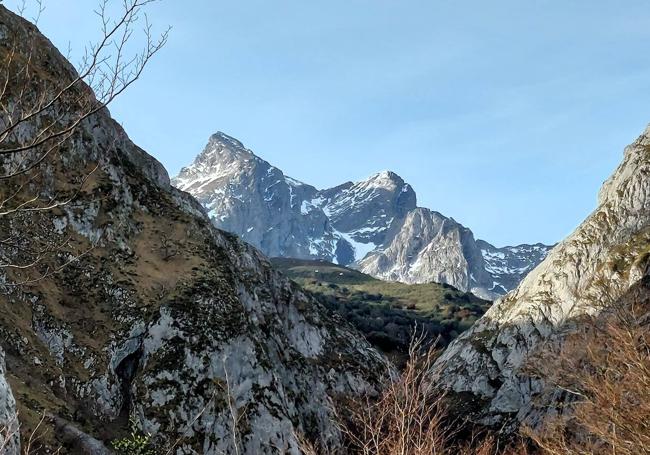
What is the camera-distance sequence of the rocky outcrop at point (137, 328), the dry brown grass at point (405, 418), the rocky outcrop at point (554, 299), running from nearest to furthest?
1. the dry brown grass at point (405, 418)
2. the rocky outcrop at point (137, 328)
3. the rocky outcrop at point (554, 299)

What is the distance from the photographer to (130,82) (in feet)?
24.8

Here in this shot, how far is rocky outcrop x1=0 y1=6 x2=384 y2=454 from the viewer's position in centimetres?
3653

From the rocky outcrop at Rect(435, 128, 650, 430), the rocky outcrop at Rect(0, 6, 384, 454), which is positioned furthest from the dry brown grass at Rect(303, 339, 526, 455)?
the rocky outcrop at Rect(435, 128, 650, 430)

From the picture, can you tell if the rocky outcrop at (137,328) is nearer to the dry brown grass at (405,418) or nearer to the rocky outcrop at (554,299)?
the rocky outcrop at (554,299)

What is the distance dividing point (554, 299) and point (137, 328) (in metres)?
49.8

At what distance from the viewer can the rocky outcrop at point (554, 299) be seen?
2409 inches

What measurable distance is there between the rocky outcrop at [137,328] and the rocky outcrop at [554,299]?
15.8 meters

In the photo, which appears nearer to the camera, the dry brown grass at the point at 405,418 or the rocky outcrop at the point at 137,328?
the dry brown grass at the point at 405,418

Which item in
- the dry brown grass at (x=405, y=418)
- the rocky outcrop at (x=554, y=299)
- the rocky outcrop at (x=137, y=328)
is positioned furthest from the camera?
the rocky outcrop at (x=554, y=299)

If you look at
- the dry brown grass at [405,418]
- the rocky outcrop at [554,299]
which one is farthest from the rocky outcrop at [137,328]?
the dry brown grass at [405,418]

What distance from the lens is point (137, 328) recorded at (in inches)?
1705

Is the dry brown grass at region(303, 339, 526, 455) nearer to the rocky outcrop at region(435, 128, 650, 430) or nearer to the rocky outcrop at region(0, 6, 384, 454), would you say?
the rocky outcrop at region(0, 6, 384, 454)

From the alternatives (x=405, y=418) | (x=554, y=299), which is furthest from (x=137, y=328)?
(x=554, y=299)

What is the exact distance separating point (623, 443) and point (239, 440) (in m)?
27.5
